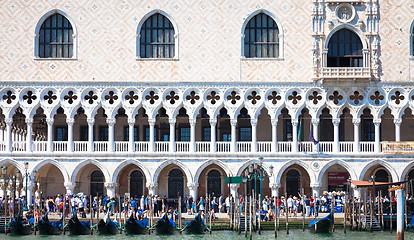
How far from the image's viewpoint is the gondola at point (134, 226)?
36719 millimetres

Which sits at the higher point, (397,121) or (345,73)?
(345,73)

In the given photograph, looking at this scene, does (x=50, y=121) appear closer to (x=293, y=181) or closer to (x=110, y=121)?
(x=110, y=121)

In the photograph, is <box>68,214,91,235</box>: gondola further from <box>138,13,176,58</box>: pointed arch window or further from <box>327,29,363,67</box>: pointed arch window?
<box>327,29,363,67</box>: pointed arch window

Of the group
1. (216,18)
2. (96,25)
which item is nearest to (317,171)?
(216,18)

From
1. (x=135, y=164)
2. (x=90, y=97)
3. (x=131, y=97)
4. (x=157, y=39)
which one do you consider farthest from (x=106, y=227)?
(x=157, y=39)

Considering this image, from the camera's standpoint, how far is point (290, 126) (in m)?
45.5

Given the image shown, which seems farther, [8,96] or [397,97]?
[8,96]

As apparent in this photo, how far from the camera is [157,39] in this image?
43.5m

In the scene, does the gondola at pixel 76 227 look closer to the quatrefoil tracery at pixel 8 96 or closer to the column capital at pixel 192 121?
the column capital at pixel 192 121

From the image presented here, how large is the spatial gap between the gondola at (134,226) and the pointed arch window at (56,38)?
377 inches

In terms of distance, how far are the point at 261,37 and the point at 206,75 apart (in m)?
2.70

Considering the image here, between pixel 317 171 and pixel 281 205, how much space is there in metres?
2.24

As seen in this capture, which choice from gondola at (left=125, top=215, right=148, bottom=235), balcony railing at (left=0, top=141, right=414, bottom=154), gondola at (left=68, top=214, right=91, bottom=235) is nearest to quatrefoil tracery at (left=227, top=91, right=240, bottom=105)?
balcony railing at (left=0, top=141, right=414, bottom=154)

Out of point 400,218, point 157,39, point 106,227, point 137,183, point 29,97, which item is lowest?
point 106,227
